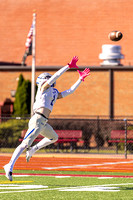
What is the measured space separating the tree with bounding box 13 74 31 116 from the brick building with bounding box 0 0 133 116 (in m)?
1.63

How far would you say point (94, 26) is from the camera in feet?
132

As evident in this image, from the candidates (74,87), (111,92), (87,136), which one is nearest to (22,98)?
(111,92)

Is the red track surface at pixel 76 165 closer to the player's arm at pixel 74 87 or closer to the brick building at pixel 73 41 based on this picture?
the player's arm at pixel 74 87

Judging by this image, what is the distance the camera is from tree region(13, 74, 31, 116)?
33.8 m

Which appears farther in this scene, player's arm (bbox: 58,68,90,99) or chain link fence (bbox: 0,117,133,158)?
chain link fence (bbox: 0,117,133,158)

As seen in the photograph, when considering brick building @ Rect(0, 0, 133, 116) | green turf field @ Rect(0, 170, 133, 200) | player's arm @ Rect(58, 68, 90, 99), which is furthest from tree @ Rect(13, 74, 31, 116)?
player's arm @ Rect(58, 68, 90, 99)

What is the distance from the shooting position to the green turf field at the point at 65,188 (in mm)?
9788

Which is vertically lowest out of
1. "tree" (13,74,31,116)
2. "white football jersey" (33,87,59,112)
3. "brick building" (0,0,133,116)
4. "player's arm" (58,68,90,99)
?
"white football jersey" (33,87,59,112)

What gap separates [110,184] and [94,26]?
95.9ft

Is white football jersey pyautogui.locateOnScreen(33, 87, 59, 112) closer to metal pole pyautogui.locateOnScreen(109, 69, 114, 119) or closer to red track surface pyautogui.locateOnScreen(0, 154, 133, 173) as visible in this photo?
red track surface pyautogui.locateOnScreen(0, 154, 133, 173)

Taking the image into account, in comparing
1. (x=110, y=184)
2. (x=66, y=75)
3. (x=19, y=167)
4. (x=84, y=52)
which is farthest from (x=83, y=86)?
(x=110, y=184)

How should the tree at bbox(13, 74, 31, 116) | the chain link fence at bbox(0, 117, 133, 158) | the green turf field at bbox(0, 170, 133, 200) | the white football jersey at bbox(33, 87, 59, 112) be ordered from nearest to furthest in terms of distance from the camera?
the green turf field at bbox(0, 170, 133, 200), the white football jersey at bbox(33, 87, 59, 112), the chain link fence at bbox(0, 117, 133, 158), the tree at bbox(13, 74, 31, 116)

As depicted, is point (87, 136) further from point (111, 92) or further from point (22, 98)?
point (111, 92)

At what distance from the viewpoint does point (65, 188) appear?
437 inches
